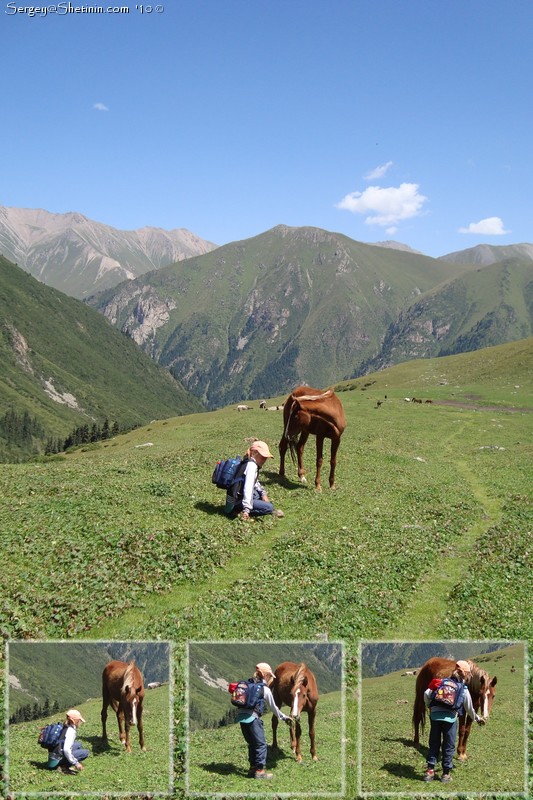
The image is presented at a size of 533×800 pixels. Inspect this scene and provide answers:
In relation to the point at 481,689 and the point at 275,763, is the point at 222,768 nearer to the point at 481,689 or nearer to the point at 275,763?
the point at 275,763

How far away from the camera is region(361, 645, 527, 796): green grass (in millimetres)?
10273

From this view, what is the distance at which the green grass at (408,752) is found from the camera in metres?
10.3

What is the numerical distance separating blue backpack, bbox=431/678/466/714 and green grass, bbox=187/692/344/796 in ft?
5.75

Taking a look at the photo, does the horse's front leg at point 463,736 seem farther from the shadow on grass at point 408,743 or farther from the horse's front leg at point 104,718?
the horse's front leg at point 104,718

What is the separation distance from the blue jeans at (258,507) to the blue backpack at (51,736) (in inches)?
553

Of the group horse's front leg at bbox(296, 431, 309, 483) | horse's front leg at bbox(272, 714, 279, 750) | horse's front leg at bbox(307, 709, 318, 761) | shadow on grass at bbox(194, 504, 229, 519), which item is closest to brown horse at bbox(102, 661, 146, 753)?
horse's front leg at bbox(272, 714, 279, 750)

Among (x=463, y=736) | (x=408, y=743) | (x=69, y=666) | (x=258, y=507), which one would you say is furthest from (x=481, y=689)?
(x=258, y=507)

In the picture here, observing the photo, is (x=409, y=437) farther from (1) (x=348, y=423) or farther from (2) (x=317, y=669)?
(2) (x=317, y=669)

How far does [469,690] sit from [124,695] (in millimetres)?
6465

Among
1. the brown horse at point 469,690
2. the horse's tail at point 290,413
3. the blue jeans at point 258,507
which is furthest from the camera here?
the horse's tail at point 290,413

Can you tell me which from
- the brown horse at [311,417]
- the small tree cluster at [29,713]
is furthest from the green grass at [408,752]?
the brown horse at [311,417]

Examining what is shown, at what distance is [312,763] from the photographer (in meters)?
10.1

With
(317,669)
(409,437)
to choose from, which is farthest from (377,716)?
(409,437)

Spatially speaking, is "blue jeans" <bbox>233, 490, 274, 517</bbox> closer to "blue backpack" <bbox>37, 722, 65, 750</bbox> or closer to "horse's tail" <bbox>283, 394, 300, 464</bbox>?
"horse's tail" <bbox>283, 394, 300, 464</bbox>
